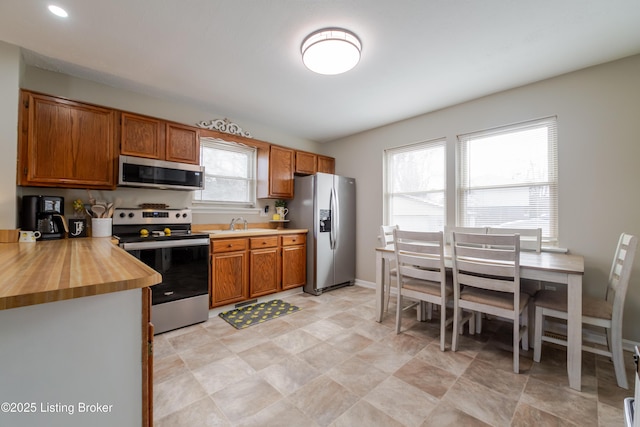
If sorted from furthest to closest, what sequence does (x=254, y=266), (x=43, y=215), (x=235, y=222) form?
(x=235, y=222) < (x=254, y=266) < (x=43, y=215)

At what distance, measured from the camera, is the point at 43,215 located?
7.32ft

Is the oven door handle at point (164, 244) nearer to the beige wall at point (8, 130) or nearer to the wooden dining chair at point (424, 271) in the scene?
the beige wall at point (8, 130)

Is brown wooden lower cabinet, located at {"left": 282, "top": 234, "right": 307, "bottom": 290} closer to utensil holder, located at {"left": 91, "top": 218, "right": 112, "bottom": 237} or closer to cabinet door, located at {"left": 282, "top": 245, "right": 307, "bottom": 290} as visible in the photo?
cabinet door, located at {"left": 282, "top": 245, "right": 307, "bottom": 290}

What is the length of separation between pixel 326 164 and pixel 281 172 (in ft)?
3.32

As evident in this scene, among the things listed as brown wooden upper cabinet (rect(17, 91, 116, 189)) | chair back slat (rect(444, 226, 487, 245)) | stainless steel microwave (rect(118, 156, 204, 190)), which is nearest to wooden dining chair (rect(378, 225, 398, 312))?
chair back slat (rect(444, 226, 487, 245))

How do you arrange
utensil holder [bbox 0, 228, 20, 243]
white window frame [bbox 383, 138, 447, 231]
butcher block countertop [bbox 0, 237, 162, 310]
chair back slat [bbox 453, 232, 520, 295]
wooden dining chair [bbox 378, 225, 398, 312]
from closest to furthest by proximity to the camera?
1. butcher block countertop [bbox 0, 237, 162, 310]
2. chair back slat [bbox 453, 232, 520, 295]
3. utensil holder [bbox 0, 228, 20, 243]
4. wooden dining chair [bbox 378, 225, 398, 312]
5. white window frame [bbox 383, 138, 447, 231]

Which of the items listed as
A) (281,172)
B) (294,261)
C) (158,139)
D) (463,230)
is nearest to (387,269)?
(463,230)

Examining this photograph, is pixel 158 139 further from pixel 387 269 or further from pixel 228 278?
pixel 387 269

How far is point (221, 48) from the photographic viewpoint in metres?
2.17

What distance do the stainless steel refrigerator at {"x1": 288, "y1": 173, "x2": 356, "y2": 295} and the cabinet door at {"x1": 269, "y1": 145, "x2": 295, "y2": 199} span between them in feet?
0.48

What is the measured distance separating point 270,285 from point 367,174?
91.4 inches

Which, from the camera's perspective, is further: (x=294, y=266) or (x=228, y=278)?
(x=294, y=266)

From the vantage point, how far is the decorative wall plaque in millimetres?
3389

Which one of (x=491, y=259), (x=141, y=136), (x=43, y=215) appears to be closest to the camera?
(x=491, y=259)
